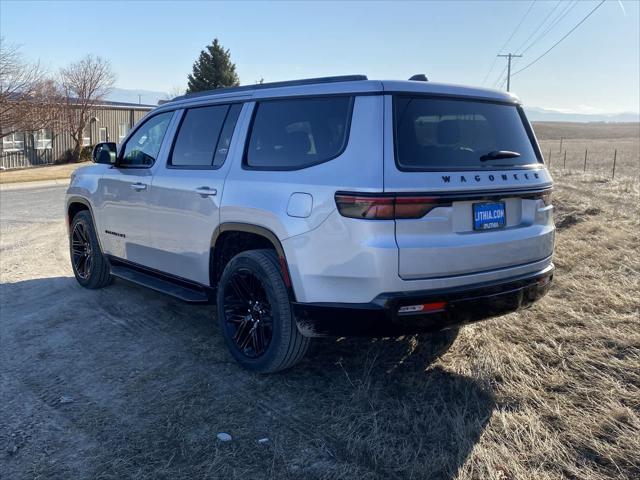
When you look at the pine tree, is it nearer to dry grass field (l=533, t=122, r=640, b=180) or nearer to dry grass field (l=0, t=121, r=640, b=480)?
dry grass field (l=533, t=122, r=640, b=180)

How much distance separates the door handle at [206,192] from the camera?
433 cm

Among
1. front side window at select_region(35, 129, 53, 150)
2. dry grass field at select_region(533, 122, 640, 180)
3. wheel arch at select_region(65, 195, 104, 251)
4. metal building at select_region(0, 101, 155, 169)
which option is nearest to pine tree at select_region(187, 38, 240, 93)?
metal building at select_region(0, 101, 155, 169)

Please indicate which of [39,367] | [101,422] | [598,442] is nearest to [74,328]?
[39,367]

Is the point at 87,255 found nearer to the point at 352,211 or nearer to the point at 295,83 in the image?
the point at 295,83

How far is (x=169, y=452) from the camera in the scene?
3.17m

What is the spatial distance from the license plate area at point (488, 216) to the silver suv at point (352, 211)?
0.5 inches

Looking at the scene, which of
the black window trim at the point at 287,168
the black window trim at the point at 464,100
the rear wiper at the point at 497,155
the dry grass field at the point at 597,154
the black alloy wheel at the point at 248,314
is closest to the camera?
the black window trim at the point at 464,100

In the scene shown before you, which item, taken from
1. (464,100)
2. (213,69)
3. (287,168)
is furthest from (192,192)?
(213,69)

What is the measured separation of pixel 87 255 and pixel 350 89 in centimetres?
397

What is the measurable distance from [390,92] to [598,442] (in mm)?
2284

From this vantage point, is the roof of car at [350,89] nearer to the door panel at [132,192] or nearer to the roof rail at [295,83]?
the roof rail at [295,83]

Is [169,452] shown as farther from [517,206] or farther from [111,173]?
[111,173]

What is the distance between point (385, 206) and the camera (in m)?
3.26

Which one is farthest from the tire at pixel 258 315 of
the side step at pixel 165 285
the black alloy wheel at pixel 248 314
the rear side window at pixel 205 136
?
the rear side window at pixel 205 136
